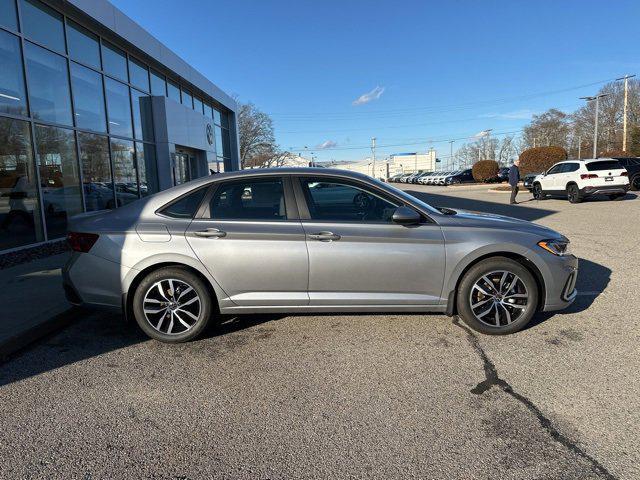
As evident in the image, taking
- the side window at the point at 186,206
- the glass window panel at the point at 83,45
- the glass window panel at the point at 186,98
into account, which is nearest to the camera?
the side window at the point at 186,206

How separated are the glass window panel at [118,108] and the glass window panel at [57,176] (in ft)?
7.94

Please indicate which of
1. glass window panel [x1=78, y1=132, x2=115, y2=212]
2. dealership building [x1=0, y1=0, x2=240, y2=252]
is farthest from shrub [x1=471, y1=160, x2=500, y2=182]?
glass window panel [x1=78, y1=132, x2=115, y2=212]

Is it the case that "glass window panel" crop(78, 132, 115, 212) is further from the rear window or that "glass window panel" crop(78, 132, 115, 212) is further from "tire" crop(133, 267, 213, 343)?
the rear window

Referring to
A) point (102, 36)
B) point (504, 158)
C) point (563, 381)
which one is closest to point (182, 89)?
point (102, 36)

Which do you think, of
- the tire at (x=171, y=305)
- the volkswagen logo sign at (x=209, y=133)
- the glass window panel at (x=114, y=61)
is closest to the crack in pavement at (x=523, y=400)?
the tire at (x=171, y=305)

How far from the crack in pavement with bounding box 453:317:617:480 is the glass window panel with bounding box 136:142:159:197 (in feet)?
42.6

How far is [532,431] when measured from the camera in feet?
8.59

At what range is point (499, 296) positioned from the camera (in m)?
4.03

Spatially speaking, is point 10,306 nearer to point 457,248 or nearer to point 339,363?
point 339,363

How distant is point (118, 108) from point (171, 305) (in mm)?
11027

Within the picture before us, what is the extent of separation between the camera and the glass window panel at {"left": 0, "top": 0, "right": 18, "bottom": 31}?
8.33 meters

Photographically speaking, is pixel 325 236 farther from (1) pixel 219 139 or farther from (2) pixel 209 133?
(1) pixel 219 139

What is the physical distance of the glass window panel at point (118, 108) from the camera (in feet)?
40.6

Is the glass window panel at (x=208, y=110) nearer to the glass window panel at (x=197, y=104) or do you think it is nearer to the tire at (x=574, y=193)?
the glass window panel at (x=197, y=104)
